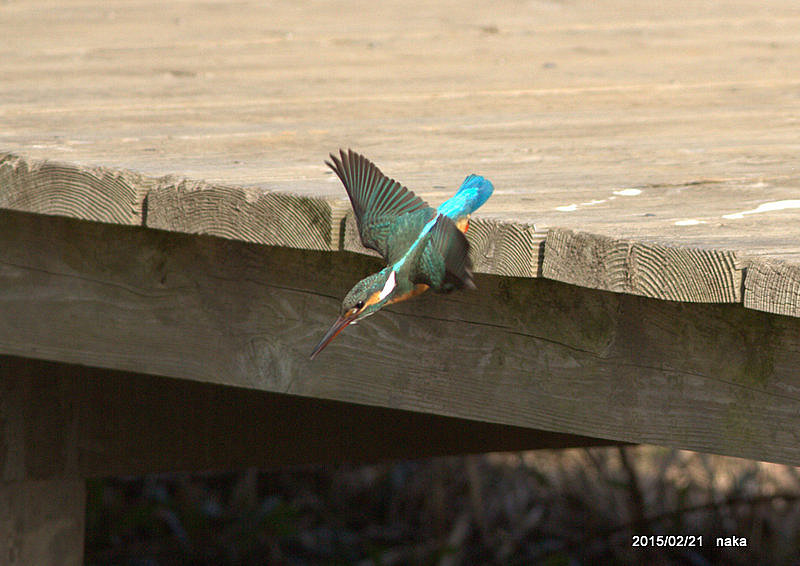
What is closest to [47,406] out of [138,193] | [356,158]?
[138,193]

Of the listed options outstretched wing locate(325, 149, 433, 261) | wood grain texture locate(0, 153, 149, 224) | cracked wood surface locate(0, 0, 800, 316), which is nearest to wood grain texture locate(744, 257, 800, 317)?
cracked wood surface locate(0, 0, 800, 316)

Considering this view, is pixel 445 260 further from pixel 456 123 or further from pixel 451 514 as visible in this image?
pixel 451 514

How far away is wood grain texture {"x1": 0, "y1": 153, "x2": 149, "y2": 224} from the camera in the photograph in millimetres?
1966

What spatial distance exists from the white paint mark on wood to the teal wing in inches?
16.0

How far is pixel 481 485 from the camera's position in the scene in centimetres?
469

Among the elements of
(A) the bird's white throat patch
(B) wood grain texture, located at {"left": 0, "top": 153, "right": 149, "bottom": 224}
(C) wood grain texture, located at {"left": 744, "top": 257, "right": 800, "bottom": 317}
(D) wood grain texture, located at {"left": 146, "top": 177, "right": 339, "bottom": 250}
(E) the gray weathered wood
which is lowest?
(E) the gray weathered wood

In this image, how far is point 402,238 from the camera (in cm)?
163

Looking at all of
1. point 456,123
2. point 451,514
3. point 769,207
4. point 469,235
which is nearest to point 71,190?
point 469,235

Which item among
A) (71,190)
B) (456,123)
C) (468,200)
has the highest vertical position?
(456,123)

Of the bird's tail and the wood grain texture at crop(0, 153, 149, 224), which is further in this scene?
the wood grain texture at crop(0, 153, 149, 224)

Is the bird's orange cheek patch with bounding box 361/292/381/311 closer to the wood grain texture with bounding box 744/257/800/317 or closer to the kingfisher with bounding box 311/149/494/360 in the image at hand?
the kingfisher with bounding box 311/149/494/360

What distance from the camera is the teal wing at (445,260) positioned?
154cm

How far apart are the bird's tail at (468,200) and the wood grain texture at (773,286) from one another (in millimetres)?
374

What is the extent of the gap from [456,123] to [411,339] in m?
0.87
